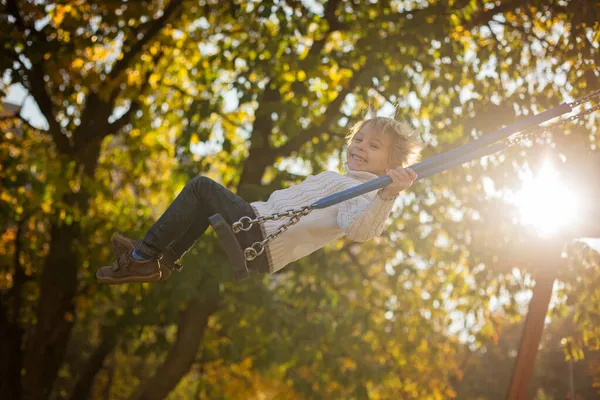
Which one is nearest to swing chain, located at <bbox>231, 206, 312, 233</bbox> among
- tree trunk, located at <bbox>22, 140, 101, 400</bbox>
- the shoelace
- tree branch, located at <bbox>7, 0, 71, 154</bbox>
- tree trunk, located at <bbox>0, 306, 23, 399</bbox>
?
the shoelace

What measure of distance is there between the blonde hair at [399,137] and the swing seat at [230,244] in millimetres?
1345

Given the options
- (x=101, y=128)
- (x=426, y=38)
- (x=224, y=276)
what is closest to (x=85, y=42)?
(x=101, y=128)

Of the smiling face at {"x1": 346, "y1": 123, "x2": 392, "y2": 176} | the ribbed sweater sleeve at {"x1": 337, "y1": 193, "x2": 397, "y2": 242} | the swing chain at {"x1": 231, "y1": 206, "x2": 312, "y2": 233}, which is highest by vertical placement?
the smiling face at {"x1": 346, "y1": 123, "x2": 392, "y2": 176}

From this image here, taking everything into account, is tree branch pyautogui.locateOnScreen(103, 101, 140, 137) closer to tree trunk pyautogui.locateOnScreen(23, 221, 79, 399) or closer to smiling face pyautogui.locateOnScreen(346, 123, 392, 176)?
tree trunk pyautogui.locateOnScreen(23, 221, 79, 399)

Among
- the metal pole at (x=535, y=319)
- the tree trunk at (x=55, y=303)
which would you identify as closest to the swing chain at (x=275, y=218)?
the metal pole at (x=535, y=319)

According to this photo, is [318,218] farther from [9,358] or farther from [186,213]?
[9,358]

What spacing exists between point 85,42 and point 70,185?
2.03 m

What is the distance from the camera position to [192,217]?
4551mm

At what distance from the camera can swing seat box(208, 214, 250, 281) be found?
4.09 metres

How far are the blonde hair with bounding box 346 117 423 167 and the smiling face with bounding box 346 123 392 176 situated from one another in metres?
0.03

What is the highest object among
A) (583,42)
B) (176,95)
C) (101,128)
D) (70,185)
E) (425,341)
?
(176,95)

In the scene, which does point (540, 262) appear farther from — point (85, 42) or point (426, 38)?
point (85, 42)

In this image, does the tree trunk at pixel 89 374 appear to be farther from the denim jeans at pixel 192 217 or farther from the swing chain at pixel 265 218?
the swing chain at pixel 265 218

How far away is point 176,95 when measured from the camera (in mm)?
12109
